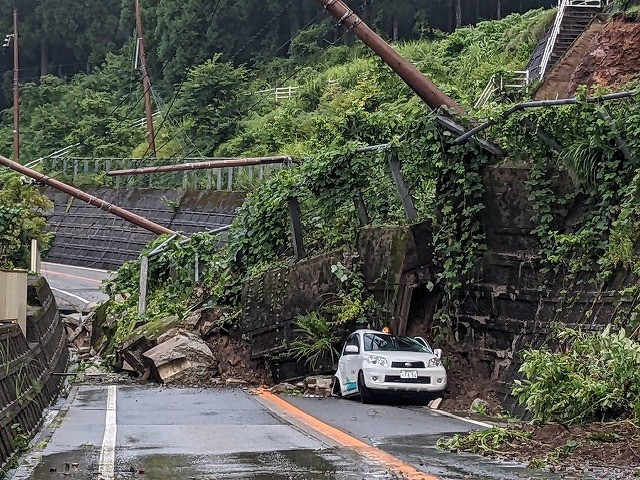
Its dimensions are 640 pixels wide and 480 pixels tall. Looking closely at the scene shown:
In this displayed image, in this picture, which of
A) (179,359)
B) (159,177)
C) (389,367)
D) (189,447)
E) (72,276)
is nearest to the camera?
(189,447)

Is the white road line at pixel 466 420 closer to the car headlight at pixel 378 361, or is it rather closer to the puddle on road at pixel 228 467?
the car headlight at pixel 378 361

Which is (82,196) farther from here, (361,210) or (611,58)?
(611,58)

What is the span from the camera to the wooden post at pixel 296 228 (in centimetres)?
2436

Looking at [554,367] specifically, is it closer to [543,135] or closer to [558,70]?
[543,135]

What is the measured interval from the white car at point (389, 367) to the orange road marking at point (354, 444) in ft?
4.20

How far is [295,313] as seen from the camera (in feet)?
75.4

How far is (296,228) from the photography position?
24.6 m

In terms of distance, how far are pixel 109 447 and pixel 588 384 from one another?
5518 millimetres

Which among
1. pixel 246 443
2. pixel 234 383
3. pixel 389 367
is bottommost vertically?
pixel 234 383

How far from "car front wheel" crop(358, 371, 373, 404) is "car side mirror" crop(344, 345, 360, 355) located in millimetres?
528

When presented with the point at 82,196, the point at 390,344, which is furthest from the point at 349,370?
the point at 82,196

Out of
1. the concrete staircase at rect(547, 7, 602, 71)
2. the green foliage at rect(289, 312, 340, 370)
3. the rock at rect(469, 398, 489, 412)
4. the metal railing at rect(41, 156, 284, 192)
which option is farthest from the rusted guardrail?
the metal railing at rect(41, 156, 284, 192)

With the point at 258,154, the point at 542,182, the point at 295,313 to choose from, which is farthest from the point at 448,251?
the point at 258,154

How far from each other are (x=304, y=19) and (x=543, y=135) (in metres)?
63.5
